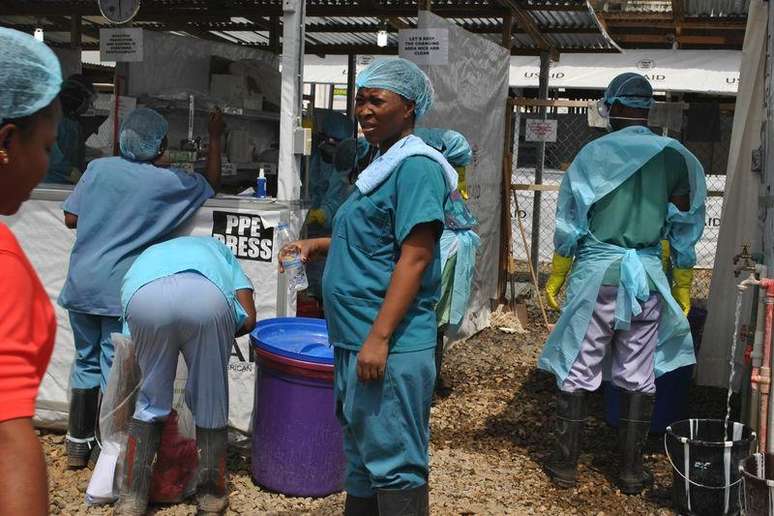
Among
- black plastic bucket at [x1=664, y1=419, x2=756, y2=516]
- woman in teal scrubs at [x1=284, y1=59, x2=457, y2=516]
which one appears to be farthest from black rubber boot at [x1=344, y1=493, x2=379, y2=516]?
black plastic bucket at [x1=664, y1=419, x2=756, y2=516]

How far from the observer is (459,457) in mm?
5031

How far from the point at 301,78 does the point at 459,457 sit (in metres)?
2.36

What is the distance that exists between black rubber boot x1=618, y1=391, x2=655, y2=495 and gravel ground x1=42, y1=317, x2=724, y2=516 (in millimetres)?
81

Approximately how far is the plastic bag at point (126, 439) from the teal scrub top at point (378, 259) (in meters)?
1.53

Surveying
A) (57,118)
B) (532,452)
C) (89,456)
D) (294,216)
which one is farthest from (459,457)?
(57,118)

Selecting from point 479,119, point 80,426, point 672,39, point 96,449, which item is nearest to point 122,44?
point 80,426

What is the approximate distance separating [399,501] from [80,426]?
239 centimetres

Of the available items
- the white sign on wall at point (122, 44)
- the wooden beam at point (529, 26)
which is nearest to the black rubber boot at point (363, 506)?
the white sign on wall at point (122, 44)

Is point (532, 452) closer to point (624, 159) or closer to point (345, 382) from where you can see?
point (624, 159)

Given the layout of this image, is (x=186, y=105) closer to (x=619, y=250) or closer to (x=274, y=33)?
(x=619, y=250)

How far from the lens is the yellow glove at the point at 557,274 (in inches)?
183

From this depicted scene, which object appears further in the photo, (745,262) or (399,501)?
(745,262)

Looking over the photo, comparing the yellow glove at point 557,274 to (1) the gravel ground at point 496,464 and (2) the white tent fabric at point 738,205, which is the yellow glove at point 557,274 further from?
(2) the white tent fabric at point 738,205

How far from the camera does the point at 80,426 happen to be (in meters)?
4.57
